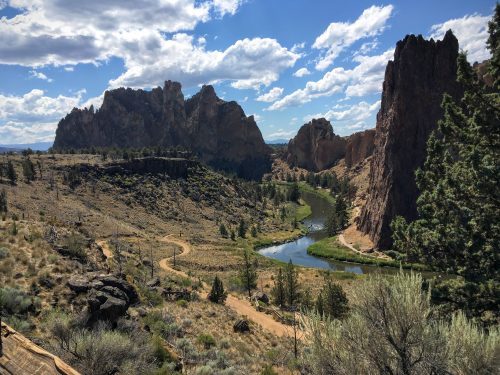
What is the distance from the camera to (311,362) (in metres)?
10.0

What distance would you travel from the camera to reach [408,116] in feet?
255

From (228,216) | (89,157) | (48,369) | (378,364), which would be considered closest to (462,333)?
(378,364)

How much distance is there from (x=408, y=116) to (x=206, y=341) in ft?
229

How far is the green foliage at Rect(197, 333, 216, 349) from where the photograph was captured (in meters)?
19.6

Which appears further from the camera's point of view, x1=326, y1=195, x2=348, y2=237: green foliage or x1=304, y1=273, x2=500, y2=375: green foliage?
x1=326, y1=195, x2=348, y2=237: green foliage

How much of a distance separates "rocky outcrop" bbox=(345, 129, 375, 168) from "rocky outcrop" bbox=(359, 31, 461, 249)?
9270 cm

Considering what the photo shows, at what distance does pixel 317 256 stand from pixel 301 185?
114 metres

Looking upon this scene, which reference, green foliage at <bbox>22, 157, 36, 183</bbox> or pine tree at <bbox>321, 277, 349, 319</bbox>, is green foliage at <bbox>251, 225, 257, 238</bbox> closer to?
green foliage at <bbox>22, 157, 36, 183</bbox>

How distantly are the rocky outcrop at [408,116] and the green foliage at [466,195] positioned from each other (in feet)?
198

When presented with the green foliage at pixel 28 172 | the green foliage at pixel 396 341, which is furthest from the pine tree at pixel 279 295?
the green foliage at pixel 28 172

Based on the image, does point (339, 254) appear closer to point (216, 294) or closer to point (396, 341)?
point (216, 294)

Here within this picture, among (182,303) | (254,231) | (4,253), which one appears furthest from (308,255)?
(4,253)

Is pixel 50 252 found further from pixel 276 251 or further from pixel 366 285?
pixel 276 251

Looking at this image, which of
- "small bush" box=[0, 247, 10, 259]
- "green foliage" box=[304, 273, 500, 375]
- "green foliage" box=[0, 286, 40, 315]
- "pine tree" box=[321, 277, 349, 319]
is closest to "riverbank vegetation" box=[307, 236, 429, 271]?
"pine tree" box=[321, 277, 349, 319]
